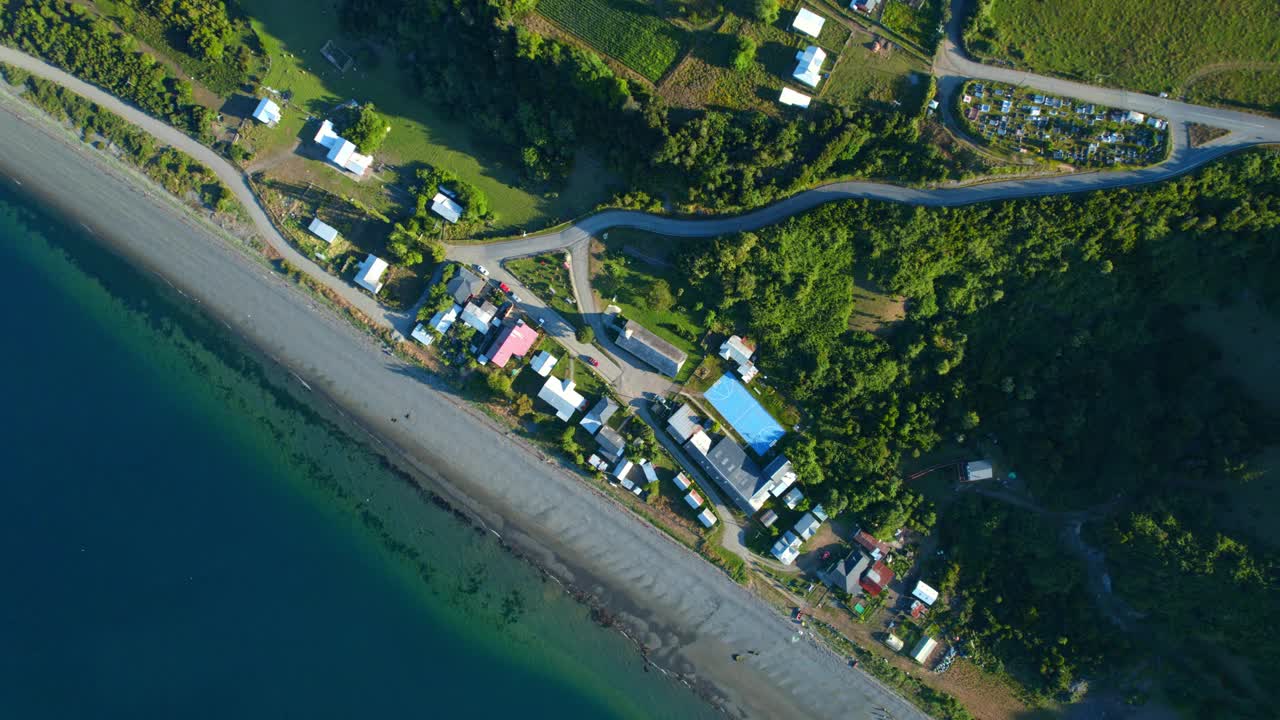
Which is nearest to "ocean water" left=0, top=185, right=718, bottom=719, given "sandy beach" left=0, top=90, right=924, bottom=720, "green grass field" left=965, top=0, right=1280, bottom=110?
"sandy beach" left=0, top=90, right=924, bottom=720

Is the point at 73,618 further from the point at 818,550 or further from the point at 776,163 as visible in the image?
the point at 776,163

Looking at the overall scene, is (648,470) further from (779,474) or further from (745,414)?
(779,474)

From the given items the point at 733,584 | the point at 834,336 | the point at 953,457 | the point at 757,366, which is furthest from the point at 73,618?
the point at 953,457

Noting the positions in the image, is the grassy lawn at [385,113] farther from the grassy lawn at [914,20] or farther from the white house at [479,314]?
the grassy lawn at [914,20]

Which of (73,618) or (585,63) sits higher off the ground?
(585,63)

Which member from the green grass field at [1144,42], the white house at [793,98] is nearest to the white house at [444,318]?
the white house at [793,98]

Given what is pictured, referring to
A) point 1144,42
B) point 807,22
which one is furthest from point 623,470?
point 1144,42
